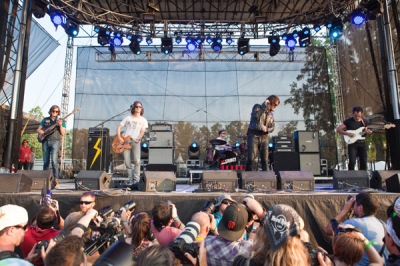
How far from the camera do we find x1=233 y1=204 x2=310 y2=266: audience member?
1.34 metres

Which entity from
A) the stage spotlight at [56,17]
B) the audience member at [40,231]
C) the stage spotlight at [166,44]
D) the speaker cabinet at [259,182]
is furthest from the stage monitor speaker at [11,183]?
the stage spotlight at [166,44]

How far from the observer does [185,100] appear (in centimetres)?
1323

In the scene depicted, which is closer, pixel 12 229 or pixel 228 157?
pixel 12 229

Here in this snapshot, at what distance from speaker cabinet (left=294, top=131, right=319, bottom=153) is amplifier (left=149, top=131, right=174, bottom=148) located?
3.52m

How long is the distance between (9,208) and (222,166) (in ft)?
24.2

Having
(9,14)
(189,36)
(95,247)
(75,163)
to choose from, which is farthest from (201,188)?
(75,163)

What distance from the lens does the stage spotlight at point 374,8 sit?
691cm

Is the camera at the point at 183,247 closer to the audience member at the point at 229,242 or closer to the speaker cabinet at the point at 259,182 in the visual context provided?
the audience member at the point at 229,242

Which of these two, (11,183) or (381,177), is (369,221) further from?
(11,183)

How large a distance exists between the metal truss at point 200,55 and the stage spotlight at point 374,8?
18.9 feet

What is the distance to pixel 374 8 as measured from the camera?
7078 mm

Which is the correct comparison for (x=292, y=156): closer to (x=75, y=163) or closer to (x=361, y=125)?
(x=361, y=125)

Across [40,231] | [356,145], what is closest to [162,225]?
[40,231]

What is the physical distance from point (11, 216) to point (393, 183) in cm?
449
